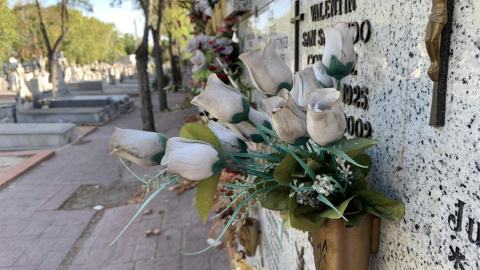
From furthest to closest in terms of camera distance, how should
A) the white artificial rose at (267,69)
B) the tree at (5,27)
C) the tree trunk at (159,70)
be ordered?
the tree at (5,27) < the tree trunk at (159,70) < the white artificial rose at (267,69)

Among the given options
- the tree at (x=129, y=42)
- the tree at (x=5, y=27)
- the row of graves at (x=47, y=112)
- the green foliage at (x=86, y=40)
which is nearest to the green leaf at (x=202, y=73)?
the row of graves at (x=47, y=112)

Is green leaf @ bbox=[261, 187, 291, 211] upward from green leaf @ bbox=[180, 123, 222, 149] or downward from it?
downward

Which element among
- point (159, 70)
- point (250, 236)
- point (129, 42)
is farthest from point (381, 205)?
point (129, 42)

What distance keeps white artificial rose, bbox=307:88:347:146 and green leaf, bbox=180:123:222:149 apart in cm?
33

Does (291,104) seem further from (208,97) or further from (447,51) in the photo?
(447,51)

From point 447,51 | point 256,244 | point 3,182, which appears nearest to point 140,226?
point 256,244

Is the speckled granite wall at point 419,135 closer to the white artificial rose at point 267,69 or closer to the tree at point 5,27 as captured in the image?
the white artificial rose at point 267,69

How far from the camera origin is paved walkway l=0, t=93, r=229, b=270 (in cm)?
374

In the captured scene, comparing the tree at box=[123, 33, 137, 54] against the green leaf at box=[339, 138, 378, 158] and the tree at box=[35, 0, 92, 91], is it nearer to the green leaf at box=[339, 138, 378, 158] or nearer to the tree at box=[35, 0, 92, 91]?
the tree at box=[35, 0, 92, 91]

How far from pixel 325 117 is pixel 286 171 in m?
0.28

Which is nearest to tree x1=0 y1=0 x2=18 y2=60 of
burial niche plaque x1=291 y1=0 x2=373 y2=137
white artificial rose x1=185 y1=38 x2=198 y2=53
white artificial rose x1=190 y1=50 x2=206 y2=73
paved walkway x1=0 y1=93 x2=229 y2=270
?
paved walkway x1=0 y1=93 x2=229 y2=270

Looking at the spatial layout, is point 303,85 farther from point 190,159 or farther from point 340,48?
point 190,159

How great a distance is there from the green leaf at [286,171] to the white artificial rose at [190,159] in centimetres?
16

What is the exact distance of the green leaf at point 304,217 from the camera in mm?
984
